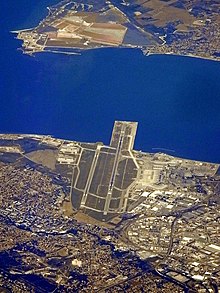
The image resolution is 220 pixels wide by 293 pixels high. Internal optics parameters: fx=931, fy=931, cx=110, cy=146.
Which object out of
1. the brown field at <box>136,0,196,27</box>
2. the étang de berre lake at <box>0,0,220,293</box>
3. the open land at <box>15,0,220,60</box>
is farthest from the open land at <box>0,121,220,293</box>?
the brown field at <box>136,0,196,27</box>

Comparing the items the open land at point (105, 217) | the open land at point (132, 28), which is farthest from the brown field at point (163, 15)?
the open land at point (105, 217)

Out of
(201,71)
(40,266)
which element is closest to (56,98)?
(201,71)

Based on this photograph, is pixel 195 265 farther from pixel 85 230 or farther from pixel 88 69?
pixel 88 69

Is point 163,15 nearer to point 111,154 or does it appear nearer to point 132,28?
point 132,28

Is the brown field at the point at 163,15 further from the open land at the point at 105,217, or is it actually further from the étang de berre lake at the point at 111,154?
the open land at the point at 105,217

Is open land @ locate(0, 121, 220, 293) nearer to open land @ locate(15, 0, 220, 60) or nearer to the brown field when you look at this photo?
open land @ locate(15, 0, 220, 60)
